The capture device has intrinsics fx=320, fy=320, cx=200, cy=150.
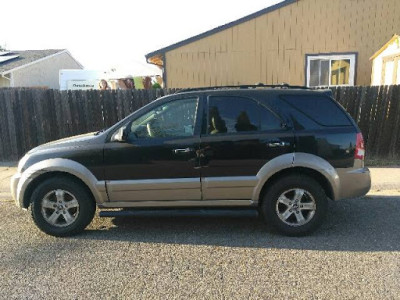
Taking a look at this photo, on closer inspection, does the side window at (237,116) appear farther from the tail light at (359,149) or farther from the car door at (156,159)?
the tail light at (359,149)

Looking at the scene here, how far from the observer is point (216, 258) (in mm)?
3473

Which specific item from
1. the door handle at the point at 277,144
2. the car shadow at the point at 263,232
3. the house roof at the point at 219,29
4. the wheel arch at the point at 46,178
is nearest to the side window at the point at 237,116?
the door handle at the point at 277,144

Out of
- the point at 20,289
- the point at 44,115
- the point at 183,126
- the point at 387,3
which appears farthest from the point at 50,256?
the point at 387,3

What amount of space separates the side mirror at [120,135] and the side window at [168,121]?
3.5 inches

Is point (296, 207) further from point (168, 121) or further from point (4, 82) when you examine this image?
point (4, 82)

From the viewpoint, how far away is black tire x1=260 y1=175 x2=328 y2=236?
3.95 meters

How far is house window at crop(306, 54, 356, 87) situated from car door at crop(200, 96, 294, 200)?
755 cm

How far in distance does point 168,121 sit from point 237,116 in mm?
886

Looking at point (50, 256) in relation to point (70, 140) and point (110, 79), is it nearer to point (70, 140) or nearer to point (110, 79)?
point (70, 140)

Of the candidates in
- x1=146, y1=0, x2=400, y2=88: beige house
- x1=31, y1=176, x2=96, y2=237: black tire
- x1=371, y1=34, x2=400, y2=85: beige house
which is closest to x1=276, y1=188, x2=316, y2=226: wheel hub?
x1=31, y1=176, x2=96, y2=237: black tire

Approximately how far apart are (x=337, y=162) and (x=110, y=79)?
48.0ft

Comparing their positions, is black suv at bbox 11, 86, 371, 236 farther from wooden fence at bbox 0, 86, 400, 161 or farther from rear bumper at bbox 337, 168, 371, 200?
wooden fence at bbox 0, 86, 400, 161

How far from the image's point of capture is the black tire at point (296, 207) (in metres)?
3.95

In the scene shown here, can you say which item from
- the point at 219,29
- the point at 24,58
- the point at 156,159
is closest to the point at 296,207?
the point at 156,159
